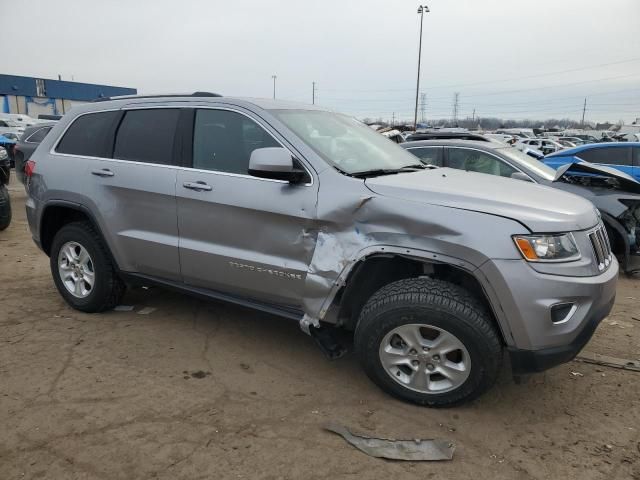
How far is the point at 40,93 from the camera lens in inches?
2018

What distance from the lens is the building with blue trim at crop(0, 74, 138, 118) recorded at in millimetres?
48416

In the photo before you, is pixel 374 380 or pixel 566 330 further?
pixel 374 380

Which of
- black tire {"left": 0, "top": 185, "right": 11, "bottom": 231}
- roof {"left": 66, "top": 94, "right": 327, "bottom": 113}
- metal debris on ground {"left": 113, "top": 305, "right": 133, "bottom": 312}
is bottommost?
metal debris on ground {"left": 113, "top": 305, "right": 133, "bottom": 312}

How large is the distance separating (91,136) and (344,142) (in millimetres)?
2213

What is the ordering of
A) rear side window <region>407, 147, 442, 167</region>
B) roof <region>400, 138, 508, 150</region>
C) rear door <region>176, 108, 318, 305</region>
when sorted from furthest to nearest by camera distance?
rear side window <region>407, 147, 442, 167</region>
roof <region>400, 138, 508, 150</region>
rear door <region>176, 108, 318, 305</region>

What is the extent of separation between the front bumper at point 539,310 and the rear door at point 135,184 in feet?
7.58

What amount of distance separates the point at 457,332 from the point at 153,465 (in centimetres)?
174

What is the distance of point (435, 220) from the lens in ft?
9.34

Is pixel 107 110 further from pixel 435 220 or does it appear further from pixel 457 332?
pixel 457 332

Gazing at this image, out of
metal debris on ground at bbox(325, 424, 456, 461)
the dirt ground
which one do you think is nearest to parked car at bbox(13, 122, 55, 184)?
the dirt ground

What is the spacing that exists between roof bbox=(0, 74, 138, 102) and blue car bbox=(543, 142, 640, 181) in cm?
4786

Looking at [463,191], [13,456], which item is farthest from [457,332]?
[13,456]

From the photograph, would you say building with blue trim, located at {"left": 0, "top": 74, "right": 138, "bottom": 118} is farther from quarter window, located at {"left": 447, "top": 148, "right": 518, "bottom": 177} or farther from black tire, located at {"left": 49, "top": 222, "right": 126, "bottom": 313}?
black tire, located at {"left": 49, "top": 222, "right": 126, "bottom": 313}

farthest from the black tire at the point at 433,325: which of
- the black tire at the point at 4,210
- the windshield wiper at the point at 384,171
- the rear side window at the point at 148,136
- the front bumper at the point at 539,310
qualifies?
the black tire at the point at 4,210
